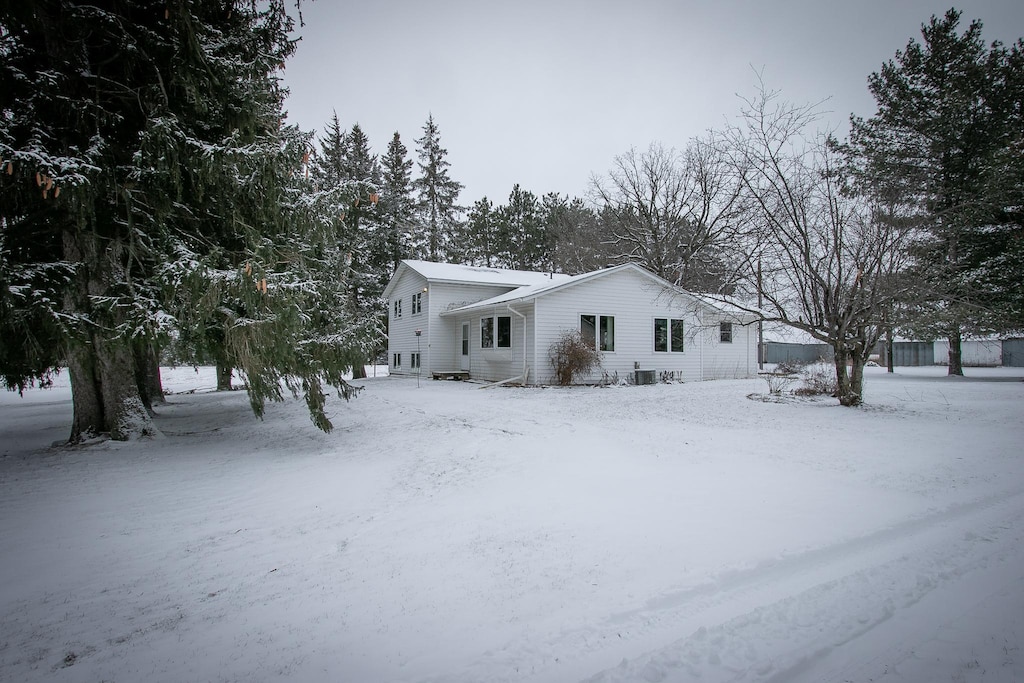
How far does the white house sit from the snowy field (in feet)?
32.7

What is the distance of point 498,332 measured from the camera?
62.4ft

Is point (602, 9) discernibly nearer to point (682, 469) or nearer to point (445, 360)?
point (445, 360)

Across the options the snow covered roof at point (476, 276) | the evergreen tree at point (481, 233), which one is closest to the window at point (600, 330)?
the snow covered roof at point (476, 276)

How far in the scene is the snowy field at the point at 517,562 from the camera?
2.41 meters

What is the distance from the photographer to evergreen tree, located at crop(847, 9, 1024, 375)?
724 inches

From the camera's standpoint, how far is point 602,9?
64.7 metres

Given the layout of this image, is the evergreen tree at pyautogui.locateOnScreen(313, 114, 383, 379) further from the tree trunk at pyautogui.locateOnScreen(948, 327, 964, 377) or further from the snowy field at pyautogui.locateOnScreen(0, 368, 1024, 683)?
the tree trunk at pyautogui.locateOnScreen(948, 327, 964, 377)

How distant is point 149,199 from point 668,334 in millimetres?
16681

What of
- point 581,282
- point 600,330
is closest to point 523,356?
point 600,330

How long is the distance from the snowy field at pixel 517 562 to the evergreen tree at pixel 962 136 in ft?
52.5

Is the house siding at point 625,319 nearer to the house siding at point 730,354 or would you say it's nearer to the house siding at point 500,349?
the house siding at point 500,349

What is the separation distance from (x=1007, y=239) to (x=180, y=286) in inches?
1030

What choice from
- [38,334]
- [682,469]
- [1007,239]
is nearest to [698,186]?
[1007,239]

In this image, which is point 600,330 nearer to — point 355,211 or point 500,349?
point 500,349
